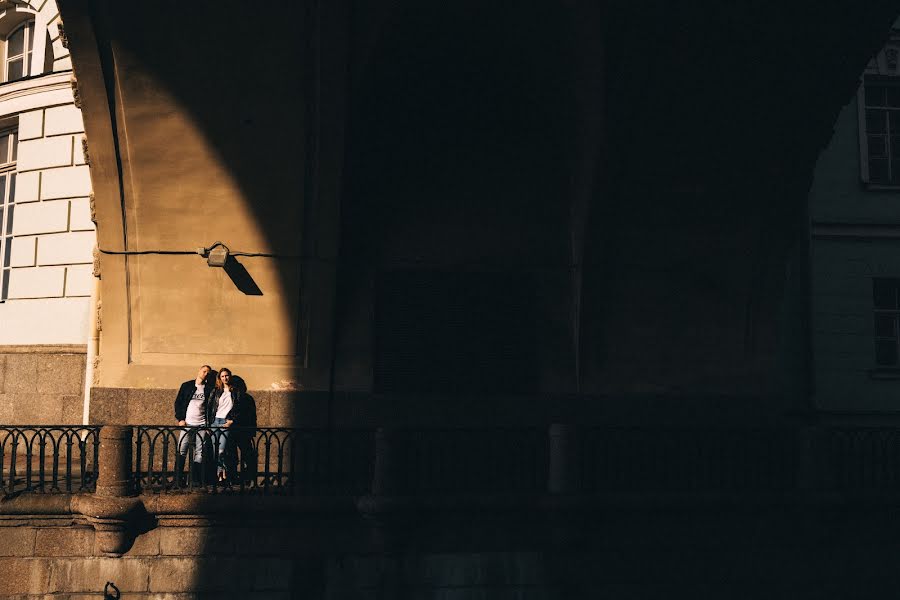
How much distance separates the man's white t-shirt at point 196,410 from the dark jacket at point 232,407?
0.32ft

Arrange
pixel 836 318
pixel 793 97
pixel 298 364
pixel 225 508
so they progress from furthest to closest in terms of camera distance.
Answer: pixel 836 318
pixel 298 364
pixel 793 97
pixel 225 508

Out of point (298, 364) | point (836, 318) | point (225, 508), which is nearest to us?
point (225, 508)

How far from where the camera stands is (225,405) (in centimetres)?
1141

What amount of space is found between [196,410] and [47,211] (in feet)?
18.7

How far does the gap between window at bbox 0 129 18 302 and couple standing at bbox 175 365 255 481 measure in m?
6.21

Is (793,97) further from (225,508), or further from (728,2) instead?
(225,508)

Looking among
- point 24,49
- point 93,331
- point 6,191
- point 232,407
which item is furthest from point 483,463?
point 24,49

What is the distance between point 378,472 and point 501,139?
5.23 m

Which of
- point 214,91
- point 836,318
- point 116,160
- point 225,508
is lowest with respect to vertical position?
point 225,508

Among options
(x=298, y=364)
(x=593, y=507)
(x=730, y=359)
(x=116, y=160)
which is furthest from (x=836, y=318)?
(x=116, y=160)

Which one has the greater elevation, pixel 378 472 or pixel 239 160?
pixel 239 160

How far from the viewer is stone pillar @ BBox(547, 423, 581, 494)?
10.6 meters

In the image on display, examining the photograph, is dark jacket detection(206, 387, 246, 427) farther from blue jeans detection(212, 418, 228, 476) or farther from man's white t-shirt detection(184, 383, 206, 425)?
blue jeans detection(212, 418, 228, 476)

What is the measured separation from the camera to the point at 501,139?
44.1 ft
